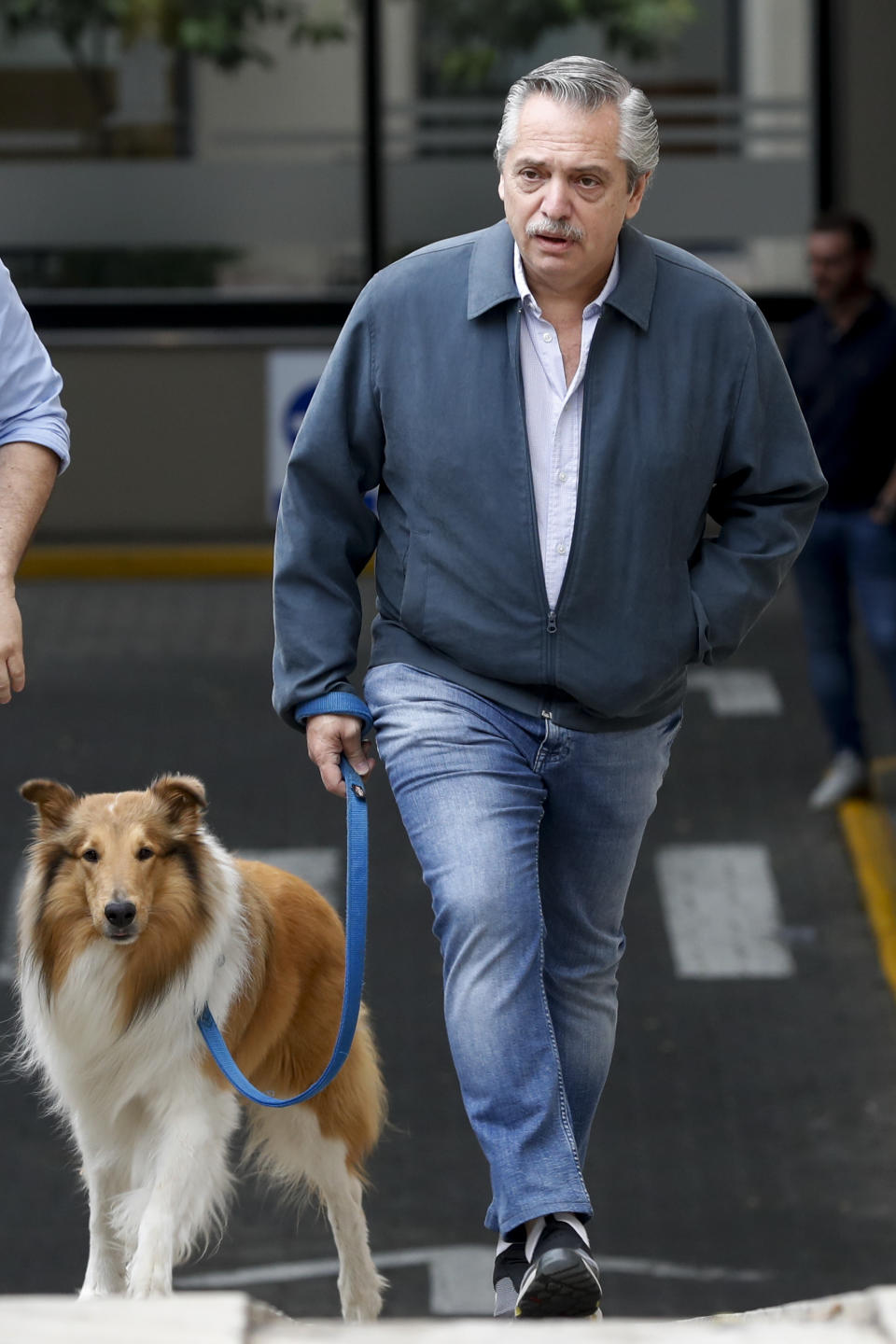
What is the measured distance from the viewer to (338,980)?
4219mm

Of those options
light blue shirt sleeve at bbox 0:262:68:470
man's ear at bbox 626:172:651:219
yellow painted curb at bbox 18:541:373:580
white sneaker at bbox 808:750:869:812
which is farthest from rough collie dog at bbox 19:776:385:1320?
yellow painted curb at bbox 18:541:373:580

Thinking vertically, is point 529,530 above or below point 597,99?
below

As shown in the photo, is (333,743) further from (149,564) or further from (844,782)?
(149,564)

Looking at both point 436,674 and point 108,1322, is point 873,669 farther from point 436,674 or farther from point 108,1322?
point 108,1322

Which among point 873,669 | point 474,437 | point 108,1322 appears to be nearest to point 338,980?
point 474,437

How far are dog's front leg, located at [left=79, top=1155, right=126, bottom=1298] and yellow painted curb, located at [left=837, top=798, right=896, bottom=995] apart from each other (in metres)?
4.60

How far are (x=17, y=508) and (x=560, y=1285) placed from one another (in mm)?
1599

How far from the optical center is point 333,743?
149 inches

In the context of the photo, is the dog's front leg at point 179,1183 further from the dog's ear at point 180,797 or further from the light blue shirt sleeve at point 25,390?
the light blue shirt sleeve at point 25,390

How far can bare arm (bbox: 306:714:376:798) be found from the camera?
3777 millimetres

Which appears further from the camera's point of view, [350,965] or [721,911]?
[721,911]

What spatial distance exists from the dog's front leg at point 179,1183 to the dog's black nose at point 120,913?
1.20 ft

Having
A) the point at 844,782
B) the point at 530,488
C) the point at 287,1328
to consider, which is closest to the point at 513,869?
the point at 530,488

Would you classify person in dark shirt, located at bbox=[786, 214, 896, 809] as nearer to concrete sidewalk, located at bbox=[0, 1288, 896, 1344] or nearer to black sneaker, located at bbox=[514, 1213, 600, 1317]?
black sneaker, located at bbox=[514, 1213, 600, 1317]
